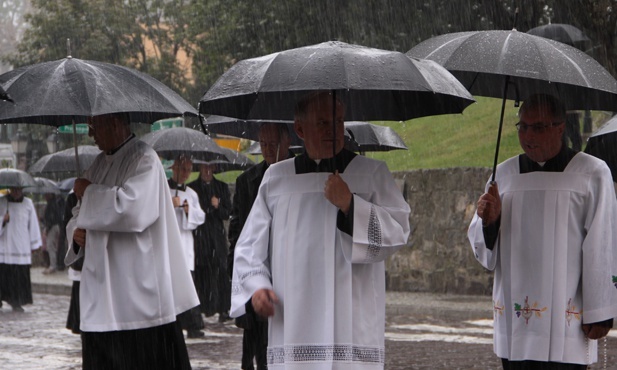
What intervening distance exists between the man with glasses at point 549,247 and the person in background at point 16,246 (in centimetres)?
1304

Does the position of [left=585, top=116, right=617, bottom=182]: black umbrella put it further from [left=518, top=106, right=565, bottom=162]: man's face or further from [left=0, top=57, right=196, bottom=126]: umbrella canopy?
[left=0, top=57, right=196, bottom=126]: umbrella canopy

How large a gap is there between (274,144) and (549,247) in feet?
8.12

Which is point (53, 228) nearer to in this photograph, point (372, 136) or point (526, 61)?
point (372, 136)

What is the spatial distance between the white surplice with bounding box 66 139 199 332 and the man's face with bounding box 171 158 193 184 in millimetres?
6158

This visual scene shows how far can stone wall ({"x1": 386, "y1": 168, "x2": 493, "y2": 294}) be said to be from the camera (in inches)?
715

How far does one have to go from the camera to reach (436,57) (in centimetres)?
580

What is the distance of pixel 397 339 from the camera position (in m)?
13.0

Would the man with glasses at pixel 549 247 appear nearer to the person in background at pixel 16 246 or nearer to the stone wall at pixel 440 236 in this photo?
the stone wall at pixel 440 236

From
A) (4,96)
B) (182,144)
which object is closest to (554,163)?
(4,96)

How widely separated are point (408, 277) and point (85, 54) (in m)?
16.3

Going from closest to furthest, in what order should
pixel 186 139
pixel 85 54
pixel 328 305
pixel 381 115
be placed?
pixel 328 305 → pixel 381 115 → pixel 186 139 → pixel 85 54

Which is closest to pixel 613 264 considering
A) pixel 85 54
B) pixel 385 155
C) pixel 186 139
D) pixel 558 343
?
pixel 558 343

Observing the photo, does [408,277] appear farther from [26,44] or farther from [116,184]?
[26,44]

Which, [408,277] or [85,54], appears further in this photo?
[85,54]
